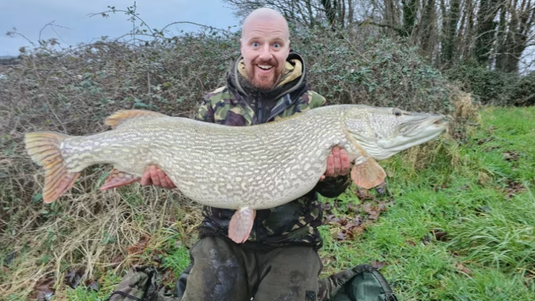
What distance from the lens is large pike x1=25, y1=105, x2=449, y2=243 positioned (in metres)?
1.76

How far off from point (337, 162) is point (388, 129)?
12.0 inches

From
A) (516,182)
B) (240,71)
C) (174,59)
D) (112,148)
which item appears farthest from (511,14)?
(112,148)

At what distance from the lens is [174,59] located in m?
4.06

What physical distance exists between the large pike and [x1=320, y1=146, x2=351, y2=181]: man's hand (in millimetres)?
31

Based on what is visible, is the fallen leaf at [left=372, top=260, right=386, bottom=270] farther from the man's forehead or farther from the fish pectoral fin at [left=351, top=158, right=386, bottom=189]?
the man's forehead

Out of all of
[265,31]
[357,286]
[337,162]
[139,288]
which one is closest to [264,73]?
[265,31]

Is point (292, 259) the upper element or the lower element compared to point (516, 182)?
upper

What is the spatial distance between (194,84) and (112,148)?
2.19m

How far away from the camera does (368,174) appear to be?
175cm

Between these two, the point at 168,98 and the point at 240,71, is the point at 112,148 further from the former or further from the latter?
the point at 168,98

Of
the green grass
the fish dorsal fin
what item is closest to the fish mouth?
the green grass

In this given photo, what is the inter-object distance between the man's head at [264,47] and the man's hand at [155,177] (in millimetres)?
679

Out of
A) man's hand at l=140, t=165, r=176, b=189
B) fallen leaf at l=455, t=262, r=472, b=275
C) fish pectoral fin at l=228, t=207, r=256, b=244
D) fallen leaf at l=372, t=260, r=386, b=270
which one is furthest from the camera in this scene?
fallen leaf at l=372, t=260, r=386, b=270

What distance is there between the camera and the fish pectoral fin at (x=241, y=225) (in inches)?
66.7
